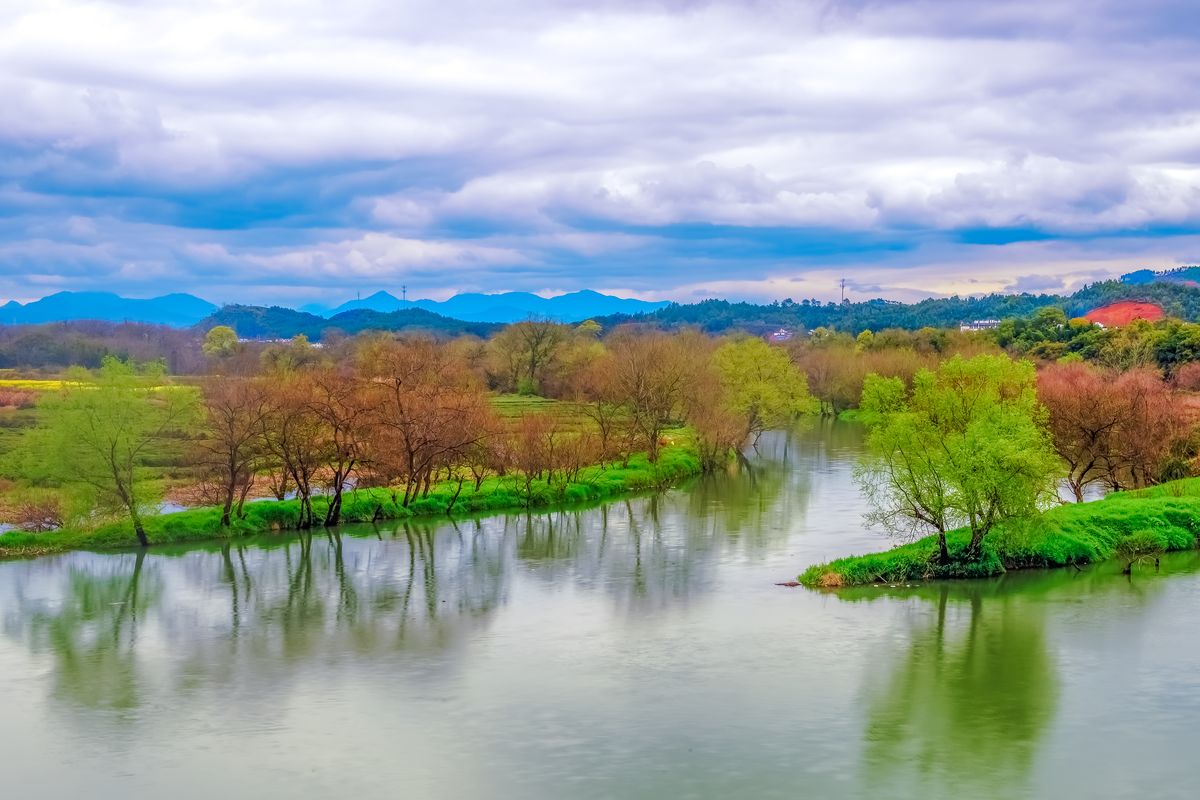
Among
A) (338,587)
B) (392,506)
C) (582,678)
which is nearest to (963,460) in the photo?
(582,678)

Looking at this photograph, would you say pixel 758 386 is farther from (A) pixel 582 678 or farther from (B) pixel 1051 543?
(A) pixel 582 678

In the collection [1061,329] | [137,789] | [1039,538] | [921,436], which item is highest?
[1061,329]

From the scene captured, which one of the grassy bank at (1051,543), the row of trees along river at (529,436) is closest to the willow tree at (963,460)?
the row of trees along river at (529,436)

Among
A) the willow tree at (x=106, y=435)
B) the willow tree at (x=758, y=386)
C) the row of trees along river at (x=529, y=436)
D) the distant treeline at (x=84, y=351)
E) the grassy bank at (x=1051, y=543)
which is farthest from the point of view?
the distant treeline at (x=84, y=351)

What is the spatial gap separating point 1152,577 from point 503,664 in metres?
20.8

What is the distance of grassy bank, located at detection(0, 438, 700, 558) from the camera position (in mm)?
40375

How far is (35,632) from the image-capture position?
29609mm

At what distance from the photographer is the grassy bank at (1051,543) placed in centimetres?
3253

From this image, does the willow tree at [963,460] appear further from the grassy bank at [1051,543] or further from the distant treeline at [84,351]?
the distant treeline at [84,351]

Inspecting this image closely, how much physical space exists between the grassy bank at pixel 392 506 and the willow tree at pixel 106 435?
1129 mm

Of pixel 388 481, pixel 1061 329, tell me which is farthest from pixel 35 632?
pixel 1061 329

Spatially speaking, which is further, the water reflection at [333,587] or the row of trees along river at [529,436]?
the row of trees along river at [529,436]

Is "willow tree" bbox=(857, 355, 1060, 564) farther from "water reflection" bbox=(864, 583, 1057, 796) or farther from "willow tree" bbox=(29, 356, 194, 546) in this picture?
"willow tree" bbox=(29, 356, 194, 546)

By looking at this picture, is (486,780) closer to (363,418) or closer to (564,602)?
(564,602)
